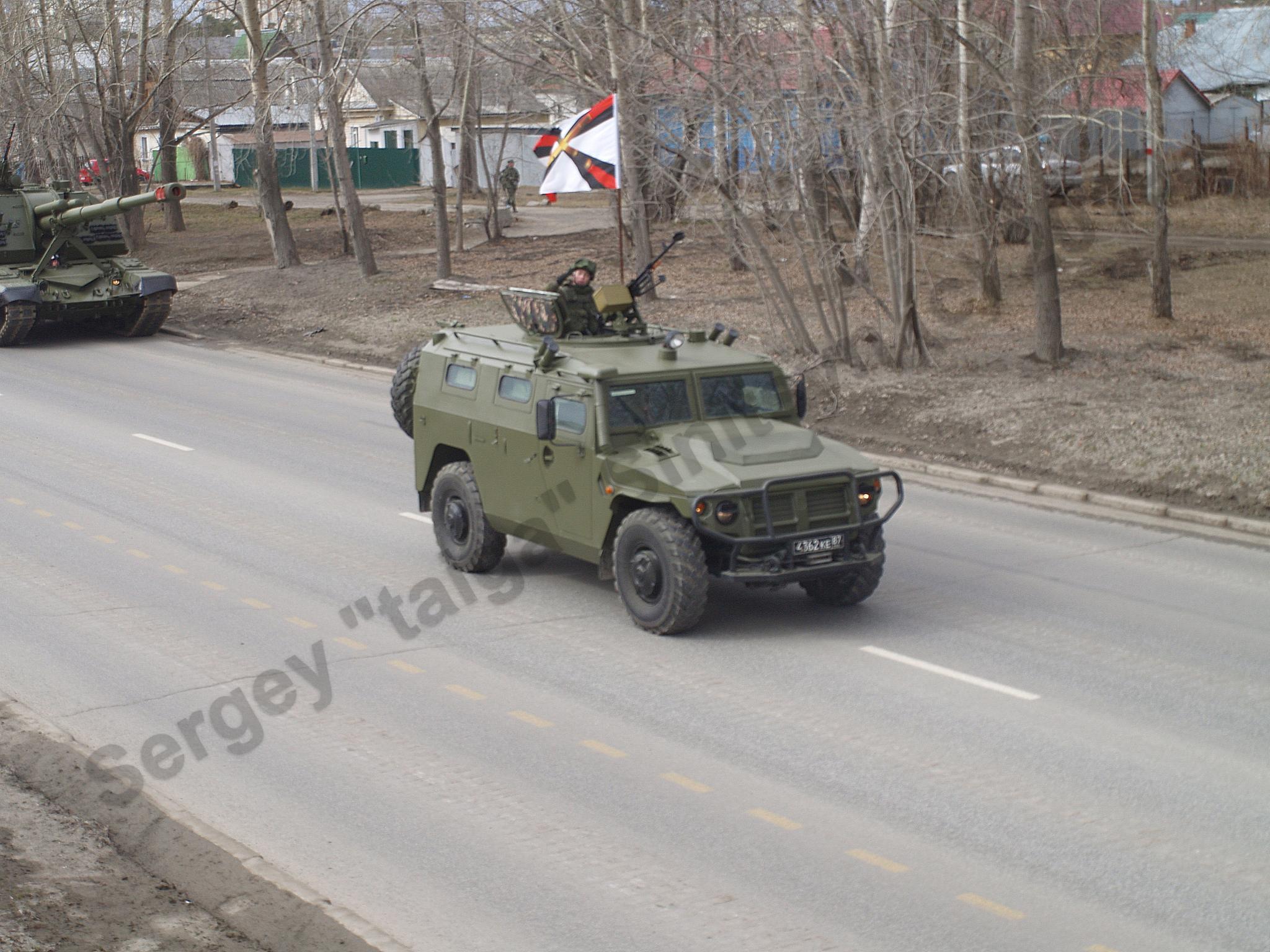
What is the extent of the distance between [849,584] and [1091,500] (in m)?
5.02

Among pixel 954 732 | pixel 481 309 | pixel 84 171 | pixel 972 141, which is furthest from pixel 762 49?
pixel 84 171

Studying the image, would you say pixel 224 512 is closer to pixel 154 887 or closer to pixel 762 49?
pixel 154 887

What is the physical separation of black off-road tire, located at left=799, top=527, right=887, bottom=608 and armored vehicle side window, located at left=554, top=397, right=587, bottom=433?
1.98 meters

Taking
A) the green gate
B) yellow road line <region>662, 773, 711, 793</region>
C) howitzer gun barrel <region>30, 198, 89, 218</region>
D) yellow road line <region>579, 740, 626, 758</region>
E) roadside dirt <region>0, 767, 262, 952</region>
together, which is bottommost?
yellow road line <region>662, 773, 711, 793</region>

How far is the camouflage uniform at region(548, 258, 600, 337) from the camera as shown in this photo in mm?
12164

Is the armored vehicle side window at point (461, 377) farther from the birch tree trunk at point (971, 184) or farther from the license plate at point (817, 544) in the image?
the birch tree trunk at point (971, 184)

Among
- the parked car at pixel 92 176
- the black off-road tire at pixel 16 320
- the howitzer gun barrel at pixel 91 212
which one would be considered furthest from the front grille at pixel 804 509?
the parked car at pixel 92 176

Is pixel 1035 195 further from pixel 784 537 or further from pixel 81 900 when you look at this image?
pixel 81 900

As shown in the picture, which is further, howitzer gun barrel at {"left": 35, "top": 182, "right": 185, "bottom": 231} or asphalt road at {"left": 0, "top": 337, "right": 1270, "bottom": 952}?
howitzer gun barrel at {"left": 35, "top": 182, "right": 185, "bottom": 231}

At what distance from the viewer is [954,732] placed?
884cm

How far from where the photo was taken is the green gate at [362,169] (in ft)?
222

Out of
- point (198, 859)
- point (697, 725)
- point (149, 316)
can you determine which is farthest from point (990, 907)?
point (149, 316)

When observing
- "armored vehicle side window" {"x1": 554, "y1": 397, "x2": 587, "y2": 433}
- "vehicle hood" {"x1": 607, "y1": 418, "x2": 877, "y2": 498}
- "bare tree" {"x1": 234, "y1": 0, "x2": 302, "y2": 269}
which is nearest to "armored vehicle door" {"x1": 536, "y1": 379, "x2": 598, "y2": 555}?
"armored vehicle side window" {"x1": 554, "y1": 397, "x2": 587, "y2": 433}

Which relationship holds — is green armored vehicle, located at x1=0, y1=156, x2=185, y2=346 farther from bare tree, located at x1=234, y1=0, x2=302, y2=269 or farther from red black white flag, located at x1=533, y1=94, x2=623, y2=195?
red black white flag, located at x1=533, y1=94, x2=623, y2=195
